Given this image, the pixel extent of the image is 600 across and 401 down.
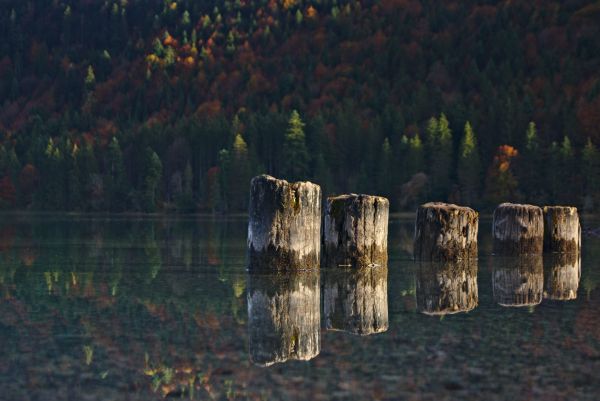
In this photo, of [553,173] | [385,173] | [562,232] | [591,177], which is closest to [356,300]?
[562,232]

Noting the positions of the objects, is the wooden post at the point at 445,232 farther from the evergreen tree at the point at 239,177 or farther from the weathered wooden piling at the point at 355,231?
the evergreen tree at the point at 239,177

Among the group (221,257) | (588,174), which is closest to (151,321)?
(221,257)

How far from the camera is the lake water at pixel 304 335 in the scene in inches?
499

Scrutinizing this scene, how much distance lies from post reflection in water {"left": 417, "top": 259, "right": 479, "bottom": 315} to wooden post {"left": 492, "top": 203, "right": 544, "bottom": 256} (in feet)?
10.8

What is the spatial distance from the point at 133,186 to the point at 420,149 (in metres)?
54.0

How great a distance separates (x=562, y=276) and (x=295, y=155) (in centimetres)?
12366

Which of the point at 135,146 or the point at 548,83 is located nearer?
the point at 135,146

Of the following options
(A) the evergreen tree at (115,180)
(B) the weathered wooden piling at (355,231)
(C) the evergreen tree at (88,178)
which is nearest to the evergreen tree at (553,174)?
(A) the evergreen tree at (115,180)

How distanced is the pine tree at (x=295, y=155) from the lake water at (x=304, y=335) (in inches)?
4761

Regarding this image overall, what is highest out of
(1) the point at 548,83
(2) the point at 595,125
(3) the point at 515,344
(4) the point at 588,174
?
(1) the point at 548,83

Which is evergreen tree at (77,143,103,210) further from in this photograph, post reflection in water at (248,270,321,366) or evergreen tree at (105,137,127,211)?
post reflection in water at (248,270,321,366)

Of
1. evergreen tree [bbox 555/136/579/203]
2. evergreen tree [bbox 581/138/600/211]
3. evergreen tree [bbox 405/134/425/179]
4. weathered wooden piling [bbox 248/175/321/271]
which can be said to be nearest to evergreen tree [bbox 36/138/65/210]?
evergreen tree [bbox 405/134/425/179]

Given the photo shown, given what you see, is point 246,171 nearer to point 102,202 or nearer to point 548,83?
point 102,202

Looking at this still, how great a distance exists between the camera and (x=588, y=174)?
114 meters
